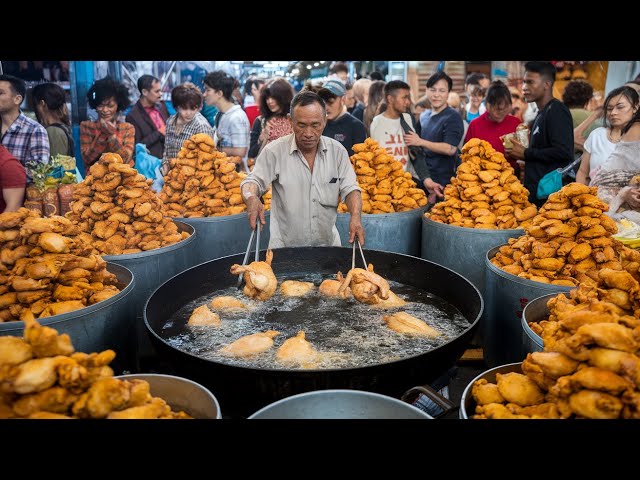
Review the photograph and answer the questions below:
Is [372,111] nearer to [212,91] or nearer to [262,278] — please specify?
[212,91]

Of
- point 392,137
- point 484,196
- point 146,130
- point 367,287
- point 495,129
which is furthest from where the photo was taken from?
point 146,130

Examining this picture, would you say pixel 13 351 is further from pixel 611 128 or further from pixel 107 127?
pixel 107 127

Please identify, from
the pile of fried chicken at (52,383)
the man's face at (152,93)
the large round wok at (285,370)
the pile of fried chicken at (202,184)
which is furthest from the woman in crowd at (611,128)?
the man's face at (152,93)

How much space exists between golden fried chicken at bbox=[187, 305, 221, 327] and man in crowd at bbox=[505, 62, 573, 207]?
363 cm

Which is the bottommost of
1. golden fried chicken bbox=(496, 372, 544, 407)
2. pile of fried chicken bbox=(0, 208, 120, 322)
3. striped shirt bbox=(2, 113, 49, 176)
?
golden fried chicken bbox=(496, 372, 544, 407)

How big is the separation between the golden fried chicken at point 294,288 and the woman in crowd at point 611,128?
3.09 meters

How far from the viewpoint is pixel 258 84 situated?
1013 cm

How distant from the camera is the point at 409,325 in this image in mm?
2775

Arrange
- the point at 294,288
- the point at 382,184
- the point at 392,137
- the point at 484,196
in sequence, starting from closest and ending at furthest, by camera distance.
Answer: the point at 294,288, the point at 484,196, the point at 382,184, the point at 392,137

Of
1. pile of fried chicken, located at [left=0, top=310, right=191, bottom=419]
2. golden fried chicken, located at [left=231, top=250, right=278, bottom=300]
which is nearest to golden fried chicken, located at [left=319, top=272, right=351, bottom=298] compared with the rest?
golden fried chicken, located at [left=231, top=250, right=278, bottom=300]

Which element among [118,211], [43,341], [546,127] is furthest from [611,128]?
[43,341]

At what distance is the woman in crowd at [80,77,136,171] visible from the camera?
20.2ft

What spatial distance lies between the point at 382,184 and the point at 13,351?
4.10m

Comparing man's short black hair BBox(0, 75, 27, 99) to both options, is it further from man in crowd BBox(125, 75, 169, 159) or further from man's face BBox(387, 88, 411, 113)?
man's face BBox(387, 88, 411, 113)
